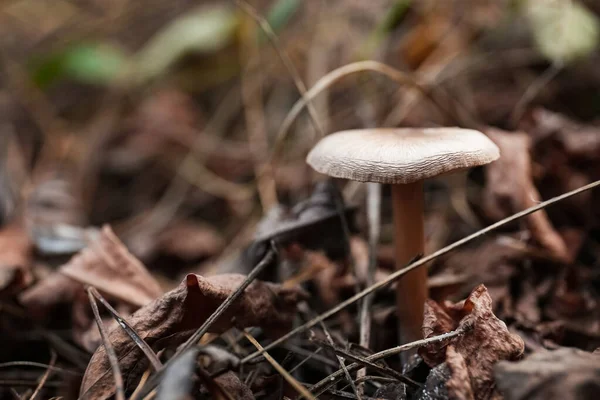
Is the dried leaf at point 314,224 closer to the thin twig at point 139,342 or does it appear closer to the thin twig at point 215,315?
the thin twig at point 215,315

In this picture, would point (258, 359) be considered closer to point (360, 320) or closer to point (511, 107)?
point (360, 320)

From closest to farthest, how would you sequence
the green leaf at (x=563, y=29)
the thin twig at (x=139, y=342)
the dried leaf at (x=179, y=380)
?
the dried leaf at (x=179, y=380) → the thin twig at (x=139, y=342) → the green leaf at (x=563, y=29)

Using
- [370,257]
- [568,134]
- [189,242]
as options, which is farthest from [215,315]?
[568,134]

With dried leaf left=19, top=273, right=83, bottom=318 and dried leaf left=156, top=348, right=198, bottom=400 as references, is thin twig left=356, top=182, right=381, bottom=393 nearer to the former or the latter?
dried leaf left=156, top=348, right=198, bottom=400

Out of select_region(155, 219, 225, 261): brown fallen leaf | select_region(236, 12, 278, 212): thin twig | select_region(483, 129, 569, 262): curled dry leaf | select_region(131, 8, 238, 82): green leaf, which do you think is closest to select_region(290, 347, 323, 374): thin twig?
select_region(483, 129, 569, 262): curled dry leaf

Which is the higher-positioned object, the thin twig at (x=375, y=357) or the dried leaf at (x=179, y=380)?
the dried leaf at (x=179, y=380)

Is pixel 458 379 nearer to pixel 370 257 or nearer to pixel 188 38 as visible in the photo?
pixel 370 257

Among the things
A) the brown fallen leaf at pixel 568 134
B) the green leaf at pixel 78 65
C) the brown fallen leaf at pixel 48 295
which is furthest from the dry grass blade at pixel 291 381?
the green leaf at pixel 78 65
